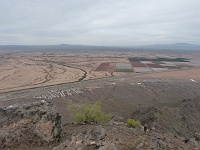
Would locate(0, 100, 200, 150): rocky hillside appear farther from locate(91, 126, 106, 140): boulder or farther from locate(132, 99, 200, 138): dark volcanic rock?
locate(132, 99, 200, 138): dark volcanic rock

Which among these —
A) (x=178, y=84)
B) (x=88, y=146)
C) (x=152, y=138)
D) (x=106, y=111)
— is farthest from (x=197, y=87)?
(x=88, y=146)

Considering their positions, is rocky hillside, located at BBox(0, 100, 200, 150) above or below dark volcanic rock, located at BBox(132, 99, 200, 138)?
above

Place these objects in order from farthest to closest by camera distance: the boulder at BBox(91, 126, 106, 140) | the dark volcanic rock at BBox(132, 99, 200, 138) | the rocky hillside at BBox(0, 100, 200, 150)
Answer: the dark volcanic rock at BBox(132, 99, 200, 138) < the boulder at BBox(91, 126, 106, 140) < the rocky hillside at BBox(0, 100, 200, 150)

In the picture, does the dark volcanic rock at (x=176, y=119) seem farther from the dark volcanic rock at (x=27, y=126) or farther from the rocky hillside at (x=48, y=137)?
the dark volcanic rock at (x=27, y=126)

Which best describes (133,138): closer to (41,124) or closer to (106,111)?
(41,124)

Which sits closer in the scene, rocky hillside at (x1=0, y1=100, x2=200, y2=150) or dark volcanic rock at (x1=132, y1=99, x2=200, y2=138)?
rocky hillside at (x1=0, y1=100, x2=200, y2=150)

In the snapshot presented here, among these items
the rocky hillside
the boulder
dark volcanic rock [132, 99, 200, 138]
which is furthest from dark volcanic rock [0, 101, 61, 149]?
dark volcanic rock [132, 99, 200, 138]

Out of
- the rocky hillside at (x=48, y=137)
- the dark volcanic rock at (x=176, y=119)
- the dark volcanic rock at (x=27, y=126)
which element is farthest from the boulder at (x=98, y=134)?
the dark volcanic rock at (x=176, y=119)

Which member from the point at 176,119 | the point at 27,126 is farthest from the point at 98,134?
the point at 176,119

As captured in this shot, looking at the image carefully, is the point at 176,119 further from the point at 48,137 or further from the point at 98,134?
the point at 48,137
